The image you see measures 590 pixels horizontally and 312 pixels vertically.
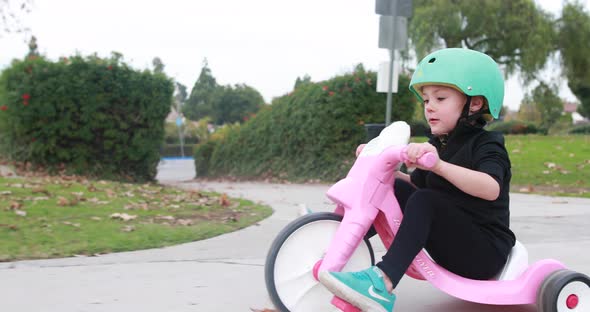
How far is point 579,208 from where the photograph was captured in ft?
20.5

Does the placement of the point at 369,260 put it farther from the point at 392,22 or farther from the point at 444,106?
the point at 392,22

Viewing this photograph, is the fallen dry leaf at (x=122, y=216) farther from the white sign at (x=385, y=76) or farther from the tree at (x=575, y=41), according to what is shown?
the tree at (x=575, y=41)

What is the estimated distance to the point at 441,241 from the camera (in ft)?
7.88

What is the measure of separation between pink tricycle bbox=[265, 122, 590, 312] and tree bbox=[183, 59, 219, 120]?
7977cm

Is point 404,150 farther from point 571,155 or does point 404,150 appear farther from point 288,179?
point 571,155

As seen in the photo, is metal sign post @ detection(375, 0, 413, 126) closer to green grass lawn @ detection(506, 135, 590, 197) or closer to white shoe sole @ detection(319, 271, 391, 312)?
green grass lawn @ detection(506, 135, 590, 197)

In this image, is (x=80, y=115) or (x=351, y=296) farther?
(x=80, y=115)

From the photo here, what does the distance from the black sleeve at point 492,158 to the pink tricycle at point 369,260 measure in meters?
0.33

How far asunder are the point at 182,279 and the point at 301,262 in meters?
0.98

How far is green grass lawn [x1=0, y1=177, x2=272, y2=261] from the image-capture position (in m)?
3.93

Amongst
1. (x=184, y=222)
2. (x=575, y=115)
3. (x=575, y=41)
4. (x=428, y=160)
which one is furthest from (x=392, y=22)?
(x=575, y=115)

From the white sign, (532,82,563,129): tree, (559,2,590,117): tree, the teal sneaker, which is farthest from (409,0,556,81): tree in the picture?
the teal sneaker

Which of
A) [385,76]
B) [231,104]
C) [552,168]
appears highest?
[231,104]

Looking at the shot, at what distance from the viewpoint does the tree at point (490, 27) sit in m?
25.8
